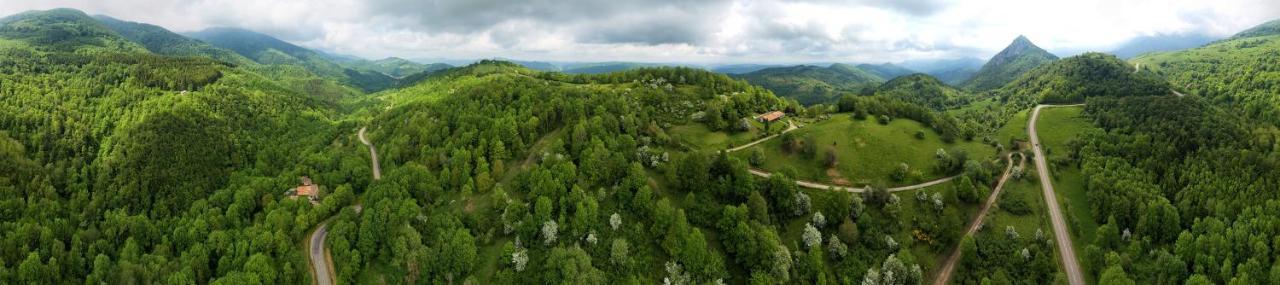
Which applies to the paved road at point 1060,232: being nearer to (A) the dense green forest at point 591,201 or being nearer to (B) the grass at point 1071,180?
(B) the grass at point 1071,180

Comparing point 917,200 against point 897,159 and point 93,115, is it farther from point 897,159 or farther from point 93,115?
point 93,115

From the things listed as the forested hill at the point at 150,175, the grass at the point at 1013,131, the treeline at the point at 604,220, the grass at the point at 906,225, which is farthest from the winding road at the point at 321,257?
the grass at the point at 1013,131

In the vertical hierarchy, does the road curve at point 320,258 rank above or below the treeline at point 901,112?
below

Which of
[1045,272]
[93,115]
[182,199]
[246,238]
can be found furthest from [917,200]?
[93,115]

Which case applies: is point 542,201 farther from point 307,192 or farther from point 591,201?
point 307,192

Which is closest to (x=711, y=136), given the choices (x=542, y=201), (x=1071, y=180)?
(x=542, y=201)

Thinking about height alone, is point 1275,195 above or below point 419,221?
above
